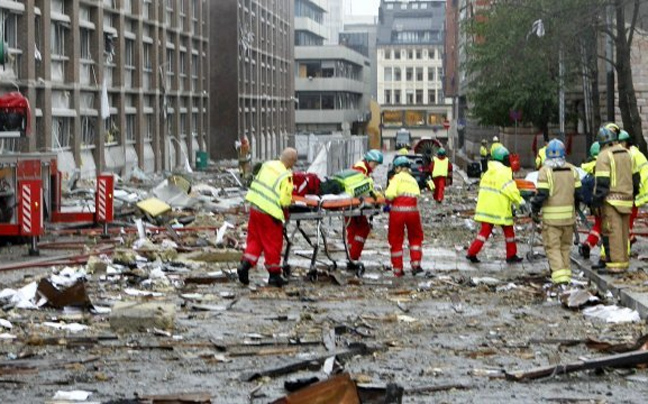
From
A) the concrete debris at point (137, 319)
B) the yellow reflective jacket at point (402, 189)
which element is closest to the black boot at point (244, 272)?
the yellow reflective jacket at point (402, 189)

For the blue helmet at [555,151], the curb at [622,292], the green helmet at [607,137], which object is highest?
the green helmet at [607,137]

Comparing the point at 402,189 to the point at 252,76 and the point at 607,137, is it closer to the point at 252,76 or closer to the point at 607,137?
the point at 607,137

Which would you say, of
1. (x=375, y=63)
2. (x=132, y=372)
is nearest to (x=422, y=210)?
(x=132, y=372)

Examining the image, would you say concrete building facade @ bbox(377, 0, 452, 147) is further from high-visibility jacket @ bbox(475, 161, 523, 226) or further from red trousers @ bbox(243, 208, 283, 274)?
red trousers @ bbox(243, 208, 283, 274)

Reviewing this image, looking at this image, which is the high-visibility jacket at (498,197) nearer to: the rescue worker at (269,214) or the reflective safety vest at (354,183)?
the reflective safety vest at (354,183)

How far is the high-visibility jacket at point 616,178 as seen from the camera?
17.9 meters

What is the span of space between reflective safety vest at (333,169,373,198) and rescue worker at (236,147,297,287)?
5.61ft

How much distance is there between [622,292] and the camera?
15852mm

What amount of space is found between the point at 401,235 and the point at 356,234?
966 mm

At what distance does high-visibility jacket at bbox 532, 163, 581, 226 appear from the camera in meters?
17.0

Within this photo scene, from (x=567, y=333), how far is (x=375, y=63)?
172 metres

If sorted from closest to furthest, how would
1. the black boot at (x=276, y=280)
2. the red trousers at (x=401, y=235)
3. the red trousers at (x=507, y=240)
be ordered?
the black boot at (x=276, y=280) → the red trousers at (x=401, y=235) → the red trousers at (x=507, y=240)

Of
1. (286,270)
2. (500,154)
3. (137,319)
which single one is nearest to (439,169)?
(500,154)

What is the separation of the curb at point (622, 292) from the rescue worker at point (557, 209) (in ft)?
1.76
